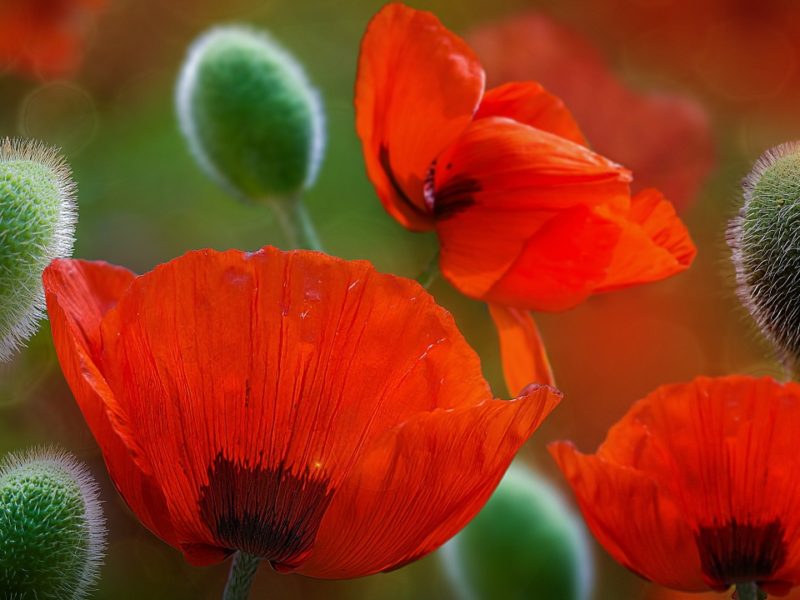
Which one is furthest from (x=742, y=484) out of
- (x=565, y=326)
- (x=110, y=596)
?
(x=565, y=326)

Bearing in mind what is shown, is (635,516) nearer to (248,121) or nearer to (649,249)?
(649,249)

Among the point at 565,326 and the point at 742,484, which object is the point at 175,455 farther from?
the point at 565,326

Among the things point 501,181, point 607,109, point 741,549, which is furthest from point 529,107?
point 607,109

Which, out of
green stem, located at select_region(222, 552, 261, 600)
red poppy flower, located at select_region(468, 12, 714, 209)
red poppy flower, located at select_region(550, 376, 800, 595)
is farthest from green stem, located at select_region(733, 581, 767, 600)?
red poppy flower, located at select_region(468, 12, 714, 209)

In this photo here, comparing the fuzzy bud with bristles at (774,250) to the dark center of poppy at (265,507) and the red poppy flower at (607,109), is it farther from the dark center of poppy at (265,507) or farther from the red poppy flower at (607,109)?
the red poppy flower at (607,109)

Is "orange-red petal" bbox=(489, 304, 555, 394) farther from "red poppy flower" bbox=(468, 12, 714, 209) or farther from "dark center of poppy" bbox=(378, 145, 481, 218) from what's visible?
"red poppy flower" bbox=(468, 12, 714, 209)

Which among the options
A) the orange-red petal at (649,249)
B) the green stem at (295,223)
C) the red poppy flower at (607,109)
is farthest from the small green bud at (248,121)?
the red poppy flower at (607,109)
